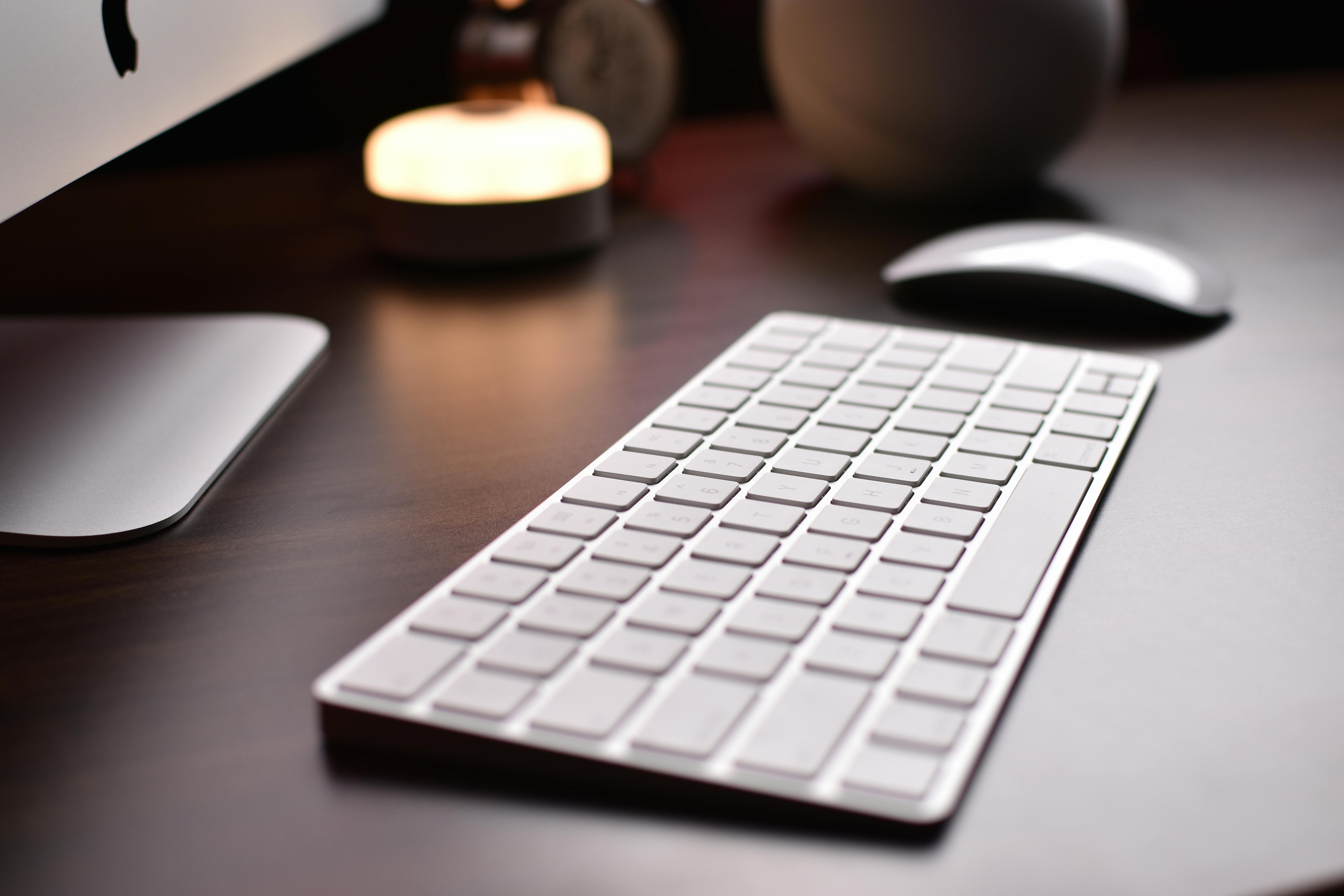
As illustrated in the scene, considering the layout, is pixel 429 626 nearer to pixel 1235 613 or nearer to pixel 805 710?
pixel 805 710

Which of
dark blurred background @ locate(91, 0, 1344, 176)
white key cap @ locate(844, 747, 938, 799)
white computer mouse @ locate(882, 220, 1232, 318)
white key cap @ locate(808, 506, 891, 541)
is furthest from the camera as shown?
dark blurred background @ locate(91, 0, 1344, 176)

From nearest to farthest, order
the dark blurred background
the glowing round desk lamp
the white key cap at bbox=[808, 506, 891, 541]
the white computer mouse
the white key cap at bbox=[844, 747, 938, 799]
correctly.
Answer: the white key cap at bbox=[844, 747, 938, 799] → the white key cap at bbox=[808, 506, 891, 541] → the white computer mouse → the glowing round desk lamp → the dark blurred background

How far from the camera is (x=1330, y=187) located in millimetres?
878

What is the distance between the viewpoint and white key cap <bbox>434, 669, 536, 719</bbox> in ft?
0.99

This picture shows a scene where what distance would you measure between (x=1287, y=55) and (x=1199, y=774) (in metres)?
1.64

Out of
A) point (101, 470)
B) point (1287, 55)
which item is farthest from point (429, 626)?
point (1287, 55)

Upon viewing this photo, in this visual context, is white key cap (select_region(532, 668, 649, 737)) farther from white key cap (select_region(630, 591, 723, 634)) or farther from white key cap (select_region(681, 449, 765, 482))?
white key cap (select_region(681, 449, 765, 482))

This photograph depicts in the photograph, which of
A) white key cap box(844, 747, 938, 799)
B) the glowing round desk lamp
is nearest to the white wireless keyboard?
white key cap box(844, 747, 938, 799)

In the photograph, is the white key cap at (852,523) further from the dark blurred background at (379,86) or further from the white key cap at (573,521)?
the dark blurred background at (379,86)

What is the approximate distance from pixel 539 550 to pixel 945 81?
562 mm

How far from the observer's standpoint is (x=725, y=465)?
0.45 metres

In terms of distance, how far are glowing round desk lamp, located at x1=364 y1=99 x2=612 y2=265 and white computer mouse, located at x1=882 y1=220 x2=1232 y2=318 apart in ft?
0.68

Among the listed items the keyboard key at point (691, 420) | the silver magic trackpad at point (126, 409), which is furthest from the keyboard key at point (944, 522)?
the silver magic trackpad at point (126, 409)

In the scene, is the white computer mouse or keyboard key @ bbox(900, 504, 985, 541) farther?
the white computer mouse
